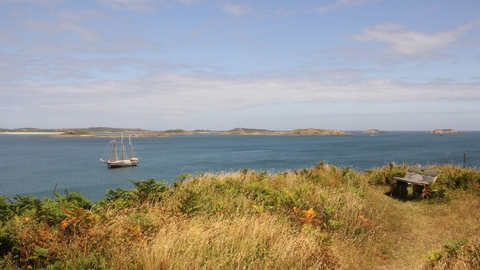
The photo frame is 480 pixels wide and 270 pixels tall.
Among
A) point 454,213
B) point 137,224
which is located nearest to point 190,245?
point 137,224

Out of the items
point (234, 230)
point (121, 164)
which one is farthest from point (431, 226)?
point (121, 164)

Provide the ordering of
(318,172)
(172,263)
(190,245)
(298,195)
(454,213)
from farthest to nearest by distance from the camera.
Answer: (318,172), (454,213), (298,195), (190,245), (172,263)

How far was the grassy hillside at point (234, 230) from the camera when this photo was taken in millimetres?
4984

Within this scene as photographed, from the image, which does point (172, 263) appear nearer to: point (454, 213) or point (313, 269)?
point (313, 269)

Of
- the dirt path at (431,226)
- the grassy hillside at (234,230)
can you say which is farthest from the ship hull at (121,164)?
the dirt path at (431,226)

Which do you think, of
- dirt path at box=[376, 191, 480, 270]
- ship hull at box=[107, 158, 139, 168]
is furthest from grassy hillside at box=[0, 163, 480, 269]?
ship hull at box=[107, 158, 139, 168]

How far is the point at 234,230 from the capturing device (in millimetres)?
6012

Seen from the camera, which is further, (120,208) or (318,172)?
(318,172)

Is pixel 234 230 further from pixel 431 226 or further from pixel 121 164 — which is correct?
pixel 121 164

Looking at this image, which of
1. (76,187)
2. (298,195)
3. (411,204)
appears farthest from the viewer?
(76,187)

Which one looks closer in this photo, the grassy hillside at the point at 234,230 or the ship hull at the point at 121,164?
the grassy hillside at the point at 234,230

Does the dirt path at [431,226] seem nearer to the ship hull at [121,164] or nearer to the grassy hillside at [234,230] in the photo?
the grassy hillside at [234,230]

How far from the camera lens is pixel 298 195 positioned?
9234mm

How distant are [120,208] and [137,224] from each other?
1.33 m
